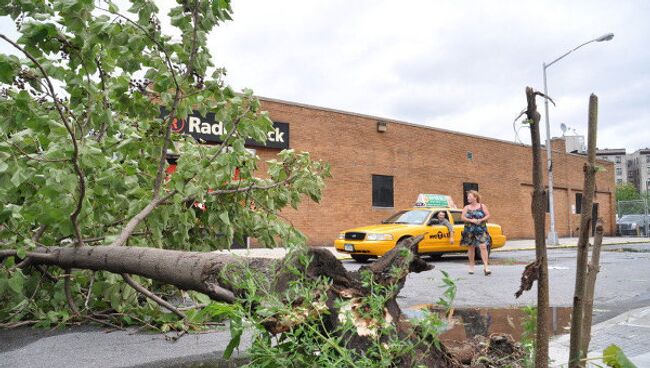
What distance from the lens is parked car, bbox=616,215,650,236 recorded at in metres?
34.9

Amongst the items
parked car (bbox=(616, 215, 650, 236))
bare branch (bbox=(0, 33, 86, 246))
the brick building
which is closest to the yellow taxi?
the brick building

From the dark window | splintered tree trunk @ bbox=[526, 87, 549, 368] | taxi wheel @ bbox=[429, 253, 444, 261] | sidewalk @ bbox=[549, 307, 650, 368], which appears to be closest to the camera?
splintered tree trunk @ bbox=[526, 87, 549, 368]

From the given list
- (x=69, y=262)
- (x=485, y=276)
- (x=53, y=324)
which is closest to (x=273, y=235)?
(x=69, y=262)

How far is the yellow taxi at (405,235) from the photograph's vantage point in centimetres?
1279

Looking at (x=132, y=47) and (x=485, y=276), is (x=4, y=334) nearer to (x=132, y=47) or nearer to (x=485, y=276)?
(x=132, y=47)

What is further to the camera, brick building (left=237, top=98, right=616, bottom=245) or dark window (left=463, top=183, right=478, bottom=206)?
dark window (left=463, top=183, right=478, bottom=206)

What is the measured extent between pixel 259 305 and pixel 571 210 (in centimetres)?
3630

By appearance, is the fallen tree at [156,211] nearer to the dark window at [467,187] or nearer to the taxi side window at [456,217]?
the taxi side window at [456,217]

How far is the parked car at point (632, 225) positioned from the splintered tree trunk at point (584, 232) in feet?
130

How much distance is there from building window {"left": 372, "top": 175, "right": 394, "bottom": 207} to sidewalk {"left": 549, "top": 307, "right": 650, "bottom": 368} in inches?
710

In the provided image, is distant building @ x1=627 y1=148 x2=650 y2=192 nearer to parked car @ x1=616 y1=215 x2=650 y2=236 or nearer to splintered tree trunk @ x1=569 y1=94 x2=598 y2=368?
parked car @ x1=616 y1=215 x2=650 y2=236

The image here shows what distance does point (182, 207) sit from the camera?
4141 millimetres

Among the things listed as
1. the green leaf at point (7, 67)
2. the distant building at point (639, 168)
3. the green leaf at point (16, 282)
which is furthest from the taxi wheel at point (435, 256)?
the distant building at point (639, 168)

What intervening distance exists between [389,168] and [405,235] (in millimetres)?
10442
